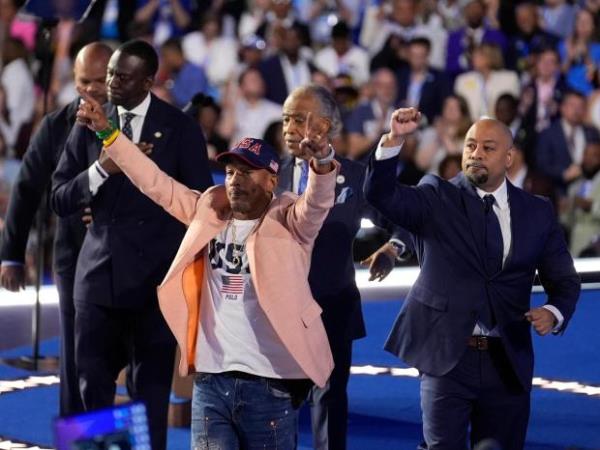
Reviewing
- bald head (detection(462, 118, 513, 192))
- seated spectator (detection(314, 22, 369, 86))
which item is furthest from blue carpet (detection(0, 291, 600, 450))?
seated spectator (detection(314, 22, 369, 86))

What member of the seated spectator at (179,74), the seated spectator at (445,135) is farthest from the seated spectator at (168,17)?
the seated spectator at (445,135)

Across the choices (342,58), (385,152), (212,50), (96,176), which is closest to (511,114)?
(342,58)

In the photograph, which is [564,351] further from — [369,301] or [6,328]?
[6,328]

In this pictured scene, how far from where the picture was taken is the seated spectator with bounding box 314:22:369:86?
43.7 feet

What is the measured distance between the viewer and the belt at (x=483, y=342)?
5.61m

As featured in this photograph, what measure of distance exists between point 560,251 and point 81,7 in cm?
404

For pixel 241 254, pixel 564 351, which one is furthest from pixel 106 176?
pixel 564 351

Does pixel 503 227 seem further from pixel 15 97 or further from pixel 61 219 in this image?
pixel 15 97

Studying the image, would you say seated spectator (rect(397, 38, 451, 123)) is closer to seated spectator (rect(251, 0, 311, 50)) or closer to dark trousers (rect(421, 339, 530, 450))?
seated spectator (rect(251, 0, 311, 50))

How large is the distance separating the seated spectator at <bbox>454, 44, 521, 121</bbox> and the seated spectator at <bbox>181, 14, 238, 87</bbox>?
2022mm

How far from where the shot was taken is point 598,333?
10445 millimetres

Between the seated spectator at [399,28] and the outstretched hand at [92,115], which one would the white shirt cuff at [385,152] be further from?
the seated spectator at [399,28]

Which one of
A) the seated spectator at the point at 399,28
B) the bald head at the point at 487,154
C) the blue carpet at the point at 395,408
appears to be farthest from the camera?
the seated spectator at the point at 399,28

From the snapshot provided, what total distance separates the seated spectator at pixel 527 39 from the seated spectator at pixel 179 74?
2.94m
